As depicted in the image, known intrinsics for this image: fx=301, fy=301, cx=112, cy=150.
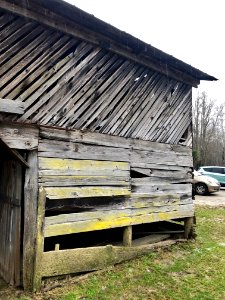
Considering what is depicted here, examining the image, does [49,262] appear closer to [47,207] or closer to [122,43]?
[47,207]

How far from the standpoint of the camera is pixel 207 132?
44.5 m

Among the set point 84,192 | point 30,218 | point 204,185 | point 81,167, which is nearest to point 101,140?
point 81,167

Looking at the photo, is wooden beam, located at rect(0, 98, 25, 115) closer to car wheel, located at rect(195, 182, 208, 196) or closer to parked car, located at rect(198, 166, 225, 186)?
car wheel, located at rect(195, 182, 208, 196)

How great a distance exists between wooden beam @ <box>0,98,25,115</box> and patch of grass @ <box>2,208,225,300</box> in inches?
123

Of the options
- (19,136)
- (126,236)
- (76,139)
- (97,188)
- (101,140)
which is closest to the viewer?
(19,136)

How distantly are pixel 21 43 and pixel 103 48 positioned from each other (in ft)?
6.20

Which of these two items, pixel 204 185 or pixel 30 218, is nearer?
pixel 30 218

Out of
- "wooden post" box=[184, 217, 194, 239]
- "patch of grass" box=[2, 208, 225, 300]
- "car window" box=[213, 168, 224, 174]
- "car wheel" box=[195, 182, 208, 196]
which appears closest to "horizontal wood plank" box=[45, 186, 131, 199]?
"patch of grass" box=[2, 208, 225, 300]

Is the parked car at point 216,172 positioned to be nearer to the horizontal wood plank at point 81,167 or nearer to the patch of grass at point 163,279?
the patch of grass at point 163,279

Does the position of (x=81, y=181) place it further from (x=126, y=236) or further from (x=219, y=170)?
(x=219, y=170)

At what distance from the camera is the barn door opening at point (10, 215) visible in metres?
5.45

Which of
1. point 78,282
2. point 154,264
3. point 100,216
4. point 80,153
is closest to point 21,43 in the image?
point 80,153

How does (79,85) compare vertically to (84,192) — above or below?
above

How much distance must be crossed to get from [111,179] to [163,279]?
229cm
